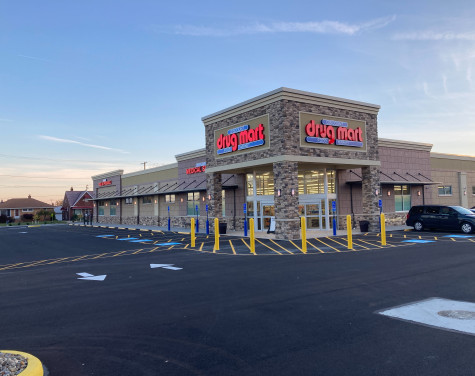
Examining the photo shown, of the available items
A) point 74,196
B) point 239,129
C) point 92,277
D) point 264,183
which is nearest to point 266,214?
point 264,183

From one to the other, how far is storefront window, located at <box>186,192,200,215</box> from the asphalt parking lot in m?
20.3

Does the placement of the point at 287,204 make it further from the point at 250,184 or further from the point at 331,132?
the point at 250,184

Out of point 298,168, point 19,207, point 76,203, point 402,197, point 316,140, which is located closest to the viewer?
point 316,140

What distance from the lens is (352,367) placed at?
4.49 m

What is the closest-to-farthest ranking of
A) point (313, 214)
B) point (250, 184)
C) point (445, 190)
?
point (313, 214), point (250, 184), point (445, 190)

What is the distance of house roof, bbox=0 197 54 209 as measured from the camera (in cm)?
9162

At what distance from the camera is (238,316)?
22.2 ft

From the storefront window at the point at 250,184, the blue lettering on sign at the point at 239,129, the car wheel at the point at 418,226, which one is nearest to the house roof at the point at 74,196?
the storefront window at the point at 250,184

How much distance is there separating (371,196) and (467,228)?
621 centimetres

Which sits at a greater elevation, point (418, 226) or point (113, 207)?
point (113, 207)

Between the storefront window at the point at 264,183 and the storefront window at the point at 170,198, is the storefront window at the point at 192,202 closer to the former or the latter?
the storefront window at the point at 170,198

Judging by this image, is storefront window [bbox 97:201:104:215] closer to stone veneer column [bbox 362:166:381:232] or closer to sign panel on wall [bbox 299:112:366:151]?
sign panel on wall [bbox 299:112:366:151]

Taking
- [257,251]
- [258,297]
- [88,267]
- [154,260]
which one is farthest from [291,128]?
[258,297]

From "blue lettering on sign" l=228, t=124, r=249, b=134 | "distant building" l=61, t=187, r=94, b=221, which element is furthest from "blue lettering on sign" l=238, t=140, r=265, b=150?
"distant building" l=61, t=187, r=94, b=221
